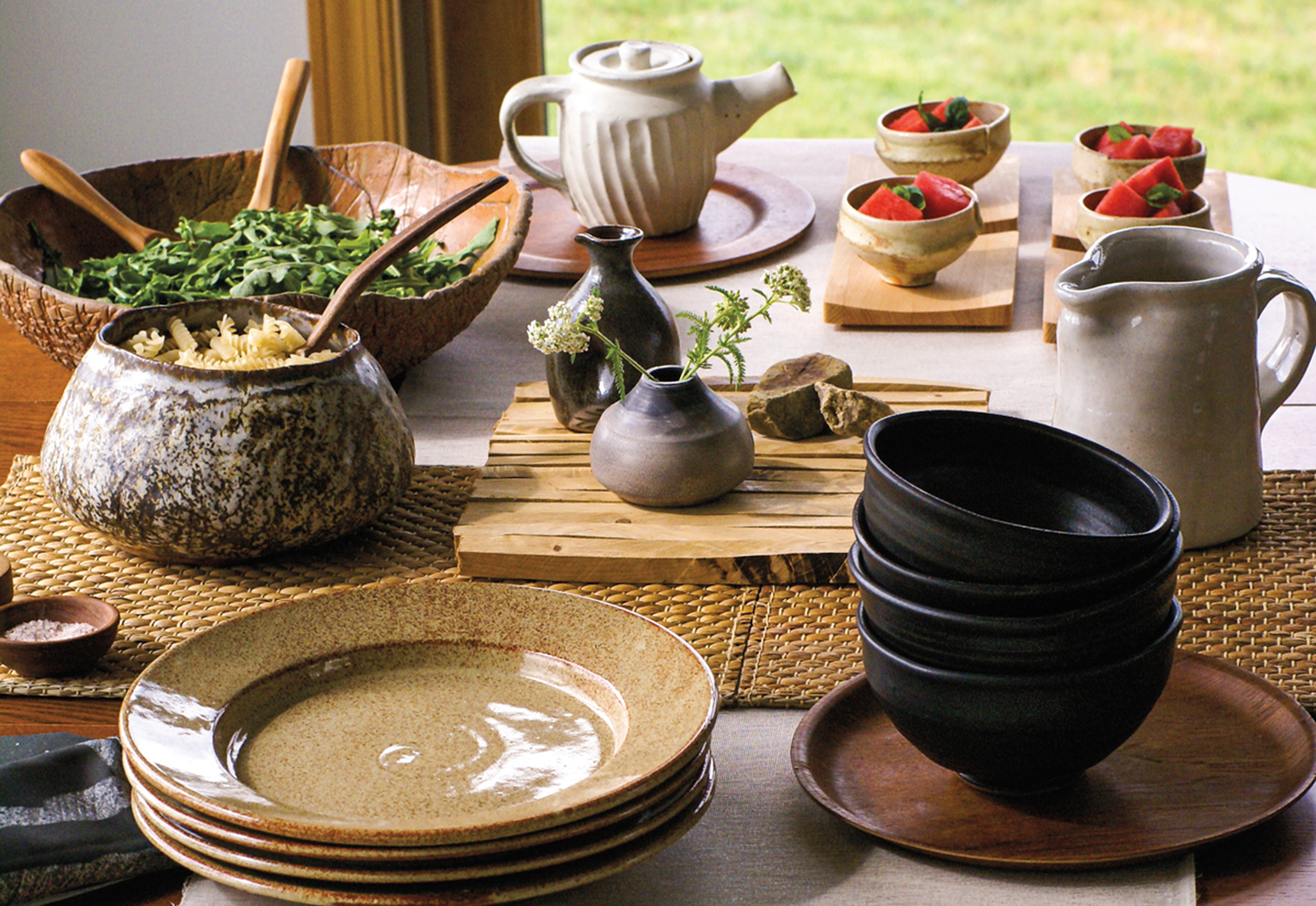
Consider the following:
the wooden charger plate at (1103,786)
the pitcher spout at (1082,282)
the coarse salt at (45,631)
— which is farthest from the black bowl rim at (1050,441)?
the coarse salt at (45,631)

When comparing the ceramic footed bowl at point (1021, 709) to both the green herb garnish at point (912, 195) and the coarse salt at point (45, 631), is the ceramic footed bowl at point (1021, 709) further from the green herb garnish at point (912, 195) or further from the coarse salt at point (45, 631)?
the green herb garnish at point (912, 195)

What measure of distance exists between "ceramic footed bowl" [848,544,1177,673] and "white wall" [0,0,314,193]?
2.47 meters

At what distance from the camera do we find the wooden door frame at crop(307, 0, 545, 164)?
2.57 meters

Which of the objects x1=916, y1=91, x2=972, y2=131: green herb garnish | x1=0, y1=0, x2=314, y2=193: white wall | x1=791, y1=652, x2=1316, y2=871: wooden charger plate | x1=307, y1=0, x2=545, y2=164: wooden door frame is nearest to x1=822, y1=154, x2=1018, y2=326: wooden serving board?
x1=916, y1=91, x2=972, y2=131: green herb garnish

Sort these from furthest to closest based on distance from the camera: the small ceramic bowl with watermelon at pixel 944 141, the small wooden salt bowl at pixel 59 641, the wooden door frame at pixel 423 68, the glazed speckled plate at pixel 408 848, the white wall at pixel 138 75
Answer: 1. the white wall at pixel 138 75
2. the wooden door frame at pixel 423 68
3. the small ceramic bowl with watermelon at pixel 944 141
4. the small wooden salt bowl at pixel 59 641
5. the glazed speckled plate at pixel 408 848

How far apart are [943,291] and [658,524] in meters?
0.57

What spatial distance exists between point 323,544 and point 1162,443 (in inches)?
22.1

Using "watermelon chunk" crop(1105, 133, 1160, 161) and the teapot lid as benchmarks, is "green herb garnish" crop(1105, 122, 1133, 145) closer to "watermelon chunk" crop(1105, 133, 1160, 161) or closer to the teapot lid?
"watermelon chunk" crop(1105, 133, 1160, 161)

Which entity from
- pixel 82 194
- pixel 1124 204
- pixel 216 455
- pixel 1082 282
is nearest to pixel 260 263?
pixel 82 194

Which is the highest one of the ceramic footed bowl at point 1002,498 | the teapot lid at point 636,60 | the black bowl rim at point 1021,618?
the teapot lid at point 636,60

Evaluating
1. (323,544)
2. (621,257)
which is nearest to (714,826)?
(323,544)

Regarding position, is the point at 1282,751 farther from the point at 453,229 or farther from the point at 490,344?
the point at 453,229

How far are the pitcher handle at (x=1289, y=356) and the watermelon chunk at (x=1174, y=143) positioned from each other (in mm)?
524

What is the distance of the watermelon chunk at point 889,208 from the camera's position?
137 centimetres
